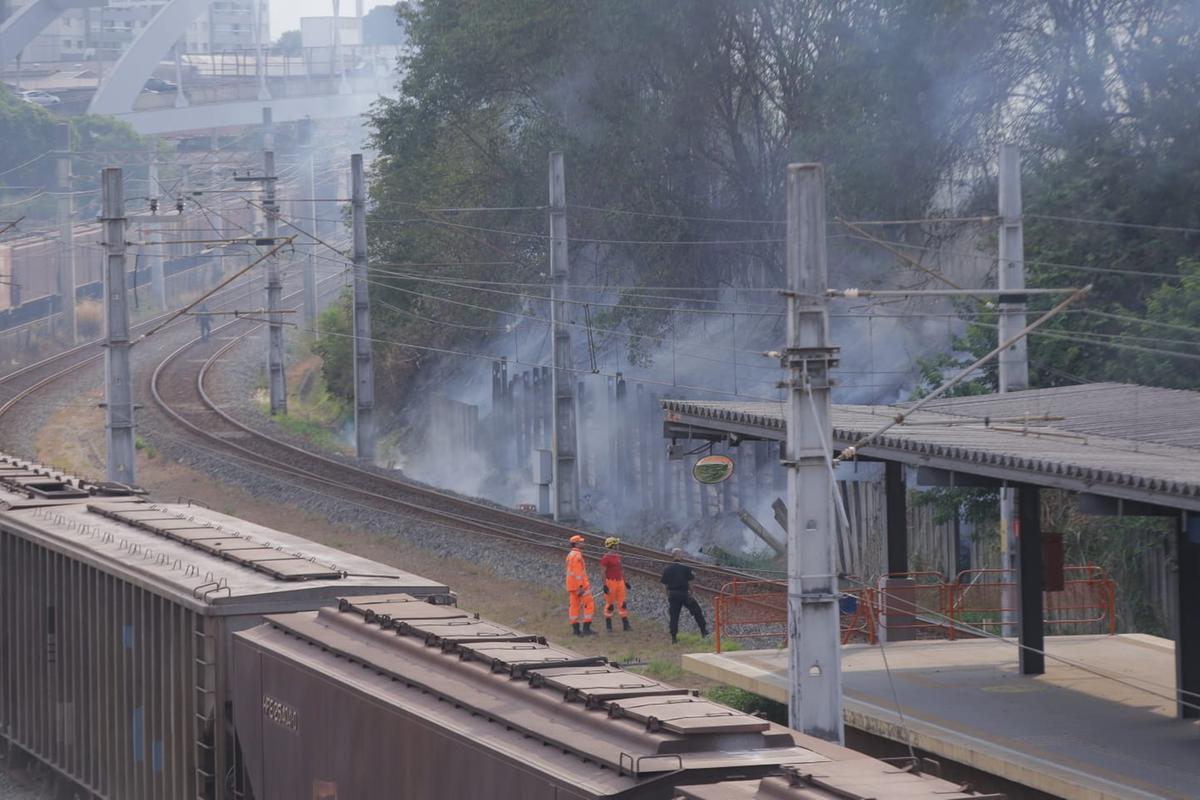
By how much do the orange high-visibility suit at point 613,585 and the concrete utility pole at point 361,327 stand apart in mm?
17338

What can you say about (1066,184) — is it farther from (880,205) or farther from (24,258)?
(24,258)

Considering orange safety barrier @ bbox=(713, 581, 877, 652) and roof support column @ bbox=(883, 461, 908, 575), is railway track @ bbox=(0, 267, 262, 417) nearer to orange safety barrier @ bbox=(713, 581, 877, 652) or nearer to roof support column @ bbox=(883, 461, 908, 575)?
orange safety barrier @ bbox=(713, 581, 877, 652)

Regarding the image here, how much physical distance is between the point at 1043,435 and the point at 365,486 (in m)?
21.2

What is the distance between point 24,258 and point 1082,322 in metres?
57.2

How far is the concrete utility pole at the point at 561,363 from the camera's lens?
31.4 m

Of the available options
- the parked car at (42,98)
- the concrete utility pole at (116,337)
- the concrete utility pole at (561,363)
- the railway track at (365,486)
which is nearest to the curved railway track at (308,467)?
the railway track at (365,486)

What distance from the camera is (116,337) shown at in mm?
25438

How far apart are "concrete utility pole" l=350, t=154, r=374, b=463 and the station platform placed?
72.0ft

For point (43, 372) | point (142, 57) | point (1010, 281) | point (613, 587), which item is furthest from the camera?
point (142, 57)

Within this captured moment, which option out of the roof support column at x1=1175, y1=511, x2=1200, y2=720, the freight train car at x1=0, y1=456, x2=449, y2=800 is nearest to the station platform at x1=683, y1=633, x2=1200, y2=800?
the roof support column at x1=1175, y1=511, x2=1200, y2=720

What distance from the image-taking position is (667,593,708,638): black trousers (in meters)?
21.6

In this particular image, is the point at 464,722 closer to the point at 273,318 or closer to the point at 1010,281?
the point at 1010,281

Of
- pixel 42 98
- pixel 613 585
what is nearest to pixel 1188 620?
pixel 613 585

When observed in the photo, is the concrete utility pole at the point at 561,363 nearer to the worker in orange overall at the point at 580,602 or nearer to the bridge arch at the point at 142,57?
the worker in orange overall at the point at 580,602
